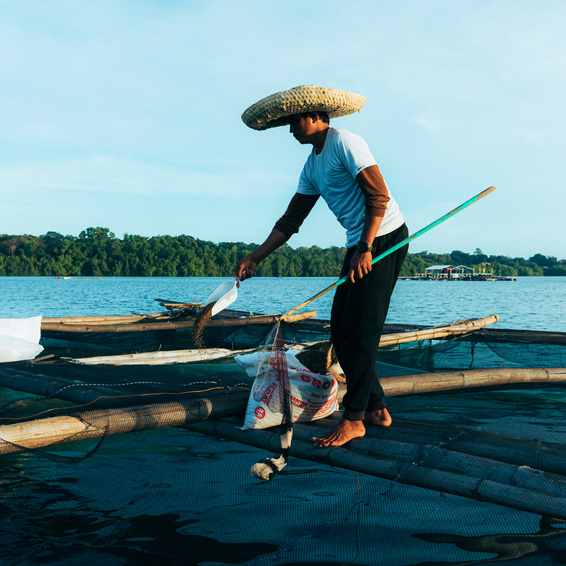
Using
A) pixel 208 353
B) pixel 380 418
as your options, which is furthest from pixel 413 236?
pixel 208 353

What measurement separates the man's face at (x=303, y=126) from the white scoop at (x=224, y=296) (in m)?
0.92

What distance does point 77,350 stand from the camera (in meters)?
8.06

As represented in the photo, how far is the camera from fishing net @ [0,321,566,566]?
2.07 m

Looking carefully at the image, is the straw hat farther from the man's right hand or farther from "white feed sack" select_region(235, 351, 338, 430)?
"white feed sack" select_region(235, 351, 338, 430)

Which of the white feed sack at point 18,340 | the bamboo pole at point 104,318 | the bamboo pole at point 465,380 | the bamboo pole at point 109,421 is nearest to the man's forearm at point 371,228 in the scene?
the bamboo pole at point 109,421

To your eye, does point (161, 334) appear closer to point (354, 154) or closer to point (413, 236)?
point (413, 236)

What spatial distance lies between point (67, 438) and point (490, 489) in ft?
6.51

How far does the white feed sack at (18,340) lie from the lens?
4.78 metres

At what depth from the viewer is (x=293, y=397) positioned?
9.56 feet

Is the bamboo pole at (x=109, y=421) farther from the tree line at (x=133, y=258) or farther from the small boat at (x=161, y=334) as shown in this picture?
the tree line at (x=133, y=258)

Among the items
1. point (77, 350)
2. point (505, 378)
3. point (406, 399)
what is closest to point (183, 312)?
point (77, 350)

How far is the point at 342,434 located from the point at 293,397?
42 centimetres

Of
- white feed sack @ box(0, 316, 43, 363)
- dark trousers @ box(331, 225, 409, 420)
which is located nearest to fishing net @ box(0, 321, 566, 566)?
dark trousers @ box(331, 225, 409, 420)

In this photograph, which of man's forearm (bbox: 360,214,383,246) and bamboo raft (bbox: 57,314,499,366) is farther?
bamboo raft (bbox: 57,314,499,366)
